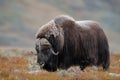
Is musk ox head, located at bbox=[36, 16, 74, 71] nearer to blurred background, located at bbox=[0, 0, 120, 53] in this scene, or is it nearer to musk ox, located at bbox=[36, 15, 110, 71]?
musk ox, located at bbox=[36, 15, 110, 71]

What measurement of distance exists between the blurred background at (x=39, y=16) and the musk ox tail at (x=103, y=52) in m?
117

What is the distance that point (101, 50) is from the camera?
17.5 metres

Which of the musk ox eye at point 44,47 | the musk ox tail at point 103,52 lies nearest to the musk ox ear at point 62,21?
the musk ox eye at point 44,47

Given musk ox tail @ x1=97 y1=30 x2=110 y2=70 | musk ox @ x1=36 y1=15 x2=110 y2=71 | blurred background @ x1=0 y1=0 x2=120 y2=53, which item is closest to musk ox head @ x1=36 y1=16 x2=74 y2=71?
musk ox @ x1=36 y1=15 x2=110 y2=71

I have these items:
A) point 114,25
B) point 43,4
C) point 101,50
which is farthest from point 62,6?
point 101,50

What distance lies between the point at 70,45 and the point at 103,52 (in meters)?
2.00

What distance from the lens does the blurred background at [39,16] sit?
492ft

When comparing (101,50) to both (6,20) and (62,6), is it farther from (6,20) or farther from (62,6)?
(62,6)

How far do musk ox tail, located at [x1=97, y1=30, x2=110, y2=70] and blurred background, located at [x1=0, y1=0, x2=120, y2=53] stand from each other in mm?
116617

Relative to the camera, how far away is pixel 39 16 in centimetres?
17162

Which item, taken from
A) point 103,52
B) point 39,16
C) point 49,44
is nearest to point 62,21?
point 49,44

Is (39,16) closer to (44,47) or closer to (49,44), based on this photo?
(49,44)

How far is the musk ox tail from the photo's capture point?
57.3 ft

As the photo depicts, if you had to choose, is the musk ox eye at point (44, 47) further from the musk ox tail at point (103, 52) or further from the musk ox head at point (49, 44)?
the musk ox tail at point (103, 52)
